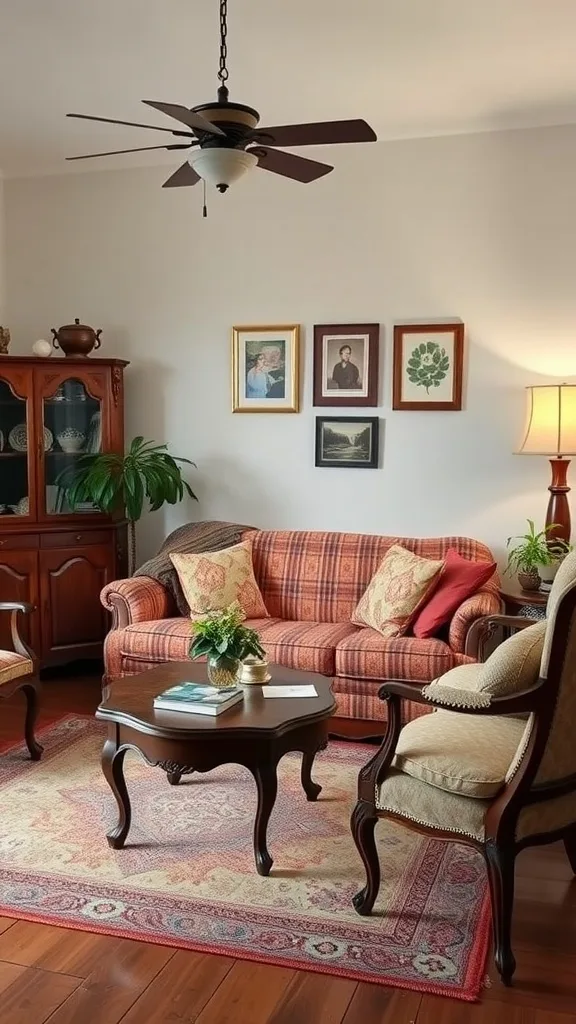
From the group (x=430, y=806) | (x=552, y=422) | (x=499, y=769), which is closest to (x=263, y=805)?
(x=430, y=806)

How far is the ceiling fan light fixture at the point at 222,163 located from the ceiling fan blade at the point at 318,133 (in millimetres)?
89

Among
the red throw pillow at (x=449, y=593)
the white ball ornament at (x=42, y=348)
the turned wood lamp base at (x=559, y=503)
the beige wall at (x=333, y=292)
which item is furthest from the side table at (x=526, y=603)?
the white ball ornament at (x=42, y=348)

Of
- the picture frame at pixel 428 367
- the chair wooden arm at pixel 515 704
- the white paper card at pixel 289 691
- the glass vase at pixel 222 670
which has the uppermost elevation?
the picture frame at pixel 428 367

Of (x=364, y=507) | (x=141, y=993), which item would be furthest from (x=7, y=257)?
(x=141, y=993)

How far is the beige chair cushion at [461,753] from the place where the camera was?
7.87 ft

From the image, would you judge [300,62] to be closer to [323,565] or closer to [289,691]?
[323,565]

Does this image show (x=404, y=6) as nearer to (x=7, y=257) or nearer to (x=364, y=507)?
(x=364, y=507)

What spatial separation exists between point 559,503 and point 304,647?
4.74ft

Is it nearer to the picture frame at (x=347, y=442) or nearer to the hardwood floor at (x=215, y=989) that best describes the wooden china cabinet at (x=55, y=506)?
the picture frame at (x=347, y=442)

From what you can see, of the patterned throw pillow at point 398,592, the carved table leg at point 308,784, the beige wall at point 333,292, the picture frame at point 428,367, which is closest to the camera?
the carved table leg at point 308,784

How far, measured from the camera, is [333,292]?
16.2 feet

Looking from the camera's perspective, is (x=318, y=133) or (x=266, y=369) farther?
(x=266, y=369)

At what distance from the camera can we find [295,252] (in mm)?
4969

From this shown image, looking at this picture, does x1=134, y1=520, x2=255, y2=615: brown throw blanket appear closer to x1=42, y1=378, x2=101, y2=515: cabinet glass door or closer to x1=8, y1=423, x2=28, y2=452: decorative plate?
x1=42, y1=378, x2=101, y2=515: cabinet glass door
